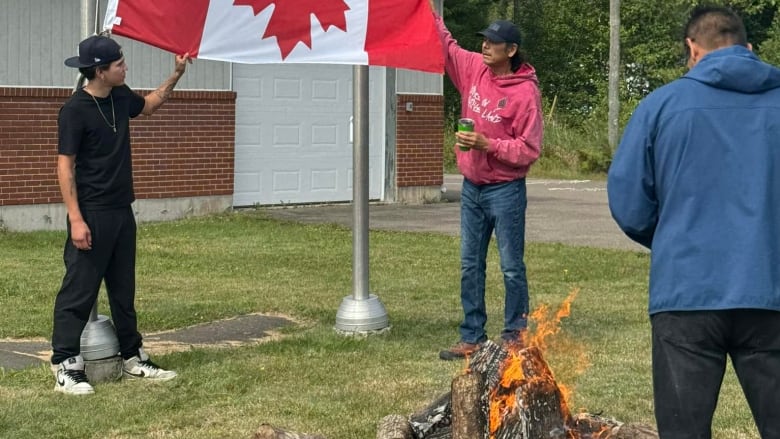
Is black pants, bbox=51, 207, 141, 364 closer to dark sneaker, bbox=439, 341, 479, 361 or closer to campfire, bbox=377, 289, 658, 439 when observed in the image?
dark sneaker, bbox=439, 341, 479, 361

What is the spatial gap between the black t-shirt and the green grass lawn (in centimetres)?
116

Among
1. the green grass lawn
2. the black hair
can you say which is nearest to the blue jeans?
the green grass lawn

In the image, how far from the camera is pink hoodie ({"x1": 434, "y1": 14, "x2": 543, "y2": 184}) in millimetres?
7148

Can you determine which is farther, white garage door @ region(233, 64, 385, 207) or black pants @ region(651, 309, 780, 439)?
white garage door @ region(233, 64, 385, 207)

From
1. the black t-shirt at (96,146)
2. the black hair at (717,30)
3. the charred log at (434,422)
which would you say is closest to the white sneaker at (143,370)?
the black t-shirt at (96,146)

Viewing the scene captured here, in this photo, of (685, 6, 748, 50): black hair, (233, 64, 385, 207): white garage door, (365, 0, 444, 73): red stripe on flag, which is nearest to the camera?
(685, 6, 748, 50): black hair

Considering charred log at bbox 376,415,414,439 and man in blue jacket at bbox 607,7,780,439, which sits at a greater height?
man in blue jacket at bbox 607,7,780,439

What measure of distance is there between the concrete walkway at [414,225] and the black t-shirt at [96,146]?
1452 millimetres

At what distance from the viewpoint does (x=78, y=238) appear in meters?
6.62

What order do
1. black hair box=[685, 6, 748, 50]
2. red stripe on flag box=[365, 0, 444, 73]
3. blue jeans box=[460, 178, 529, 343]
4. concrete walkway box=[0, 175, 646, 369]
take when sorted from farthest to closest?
concrete walkway box=[0, 175, 646, 369], red stripe on flag box=[365, 0, 444, 73], blue jeans box=[460, 178, 529, 343], black hair box=[685, 6, 748, 50]

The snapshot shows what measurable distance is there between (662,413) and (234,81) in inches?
544

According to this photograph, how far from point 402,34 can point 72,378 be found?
9.85 feet

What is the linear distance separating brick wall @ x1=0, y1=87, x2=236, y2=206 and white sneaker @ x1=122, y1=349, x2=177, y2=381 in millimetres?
8430

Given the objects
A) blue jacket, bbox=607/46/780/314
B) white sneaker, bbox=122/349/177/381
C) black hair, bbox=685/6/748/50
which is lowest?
white sneaker, bbox=122/349/177/381
